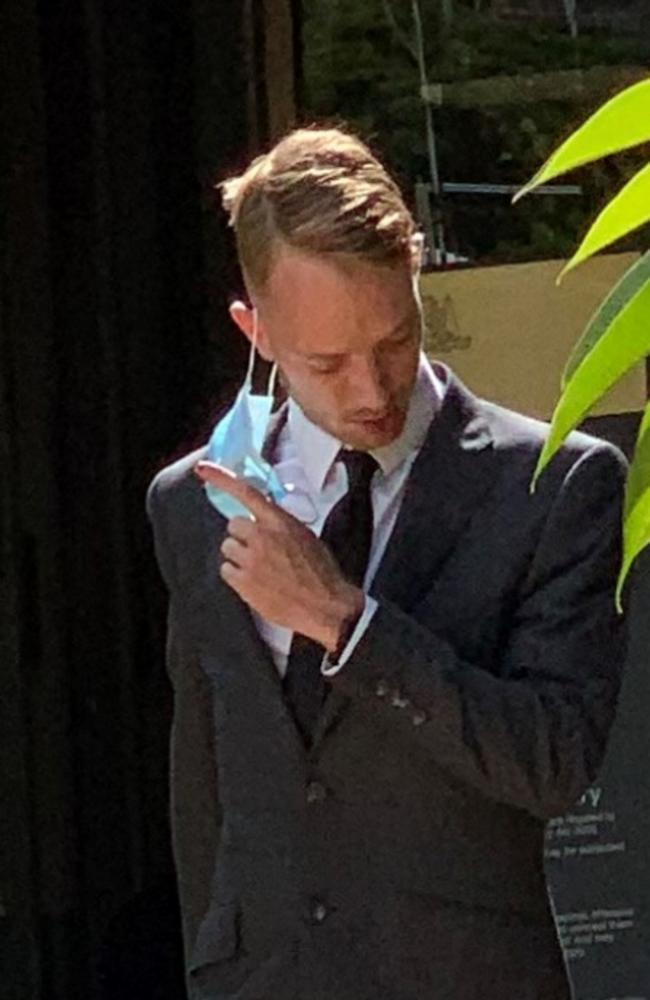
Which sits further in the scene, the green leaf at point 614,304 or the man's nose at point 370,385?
the man's nose at point 370,385

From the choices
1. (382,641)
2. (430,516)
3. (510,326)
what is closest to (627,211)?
(382,641)

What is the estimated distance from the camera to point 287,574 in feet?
7.11

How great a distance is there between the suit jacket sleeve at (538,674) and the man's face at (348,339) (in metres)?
0.19

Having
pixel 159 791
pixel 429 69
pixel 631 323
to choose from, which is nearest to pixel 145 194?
pixel 429 69

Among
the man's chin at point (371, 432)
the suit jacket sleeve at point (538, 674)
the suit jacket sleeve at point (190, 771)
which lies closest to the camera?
the suit jacket sleeve at point (538, 674)

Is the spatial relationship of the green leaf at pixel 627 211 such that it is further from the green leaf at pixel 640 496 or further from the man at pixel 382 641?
the man at pixel 382 641

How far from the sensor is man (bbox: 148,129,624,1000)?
2.17 m

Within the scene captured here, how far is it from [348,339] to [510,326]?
1.77 meters

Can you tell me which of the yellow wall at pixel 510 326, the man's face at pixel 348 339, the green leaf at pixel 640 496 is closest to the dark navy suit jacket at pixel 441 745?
the man's face at pixel 348 339

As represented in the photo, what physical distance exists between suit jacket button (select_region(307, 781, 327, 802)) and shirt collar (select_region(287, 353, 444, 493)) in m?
0.29

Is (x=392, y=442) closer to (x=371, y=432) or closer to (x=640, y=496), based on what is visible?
(x=371, y=432)

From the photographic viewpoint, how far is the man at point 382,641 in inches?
85.4

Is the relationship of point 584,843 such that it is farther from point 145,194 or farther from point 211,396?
point 145,194

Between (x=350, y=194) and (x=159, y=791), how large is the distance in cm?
229
